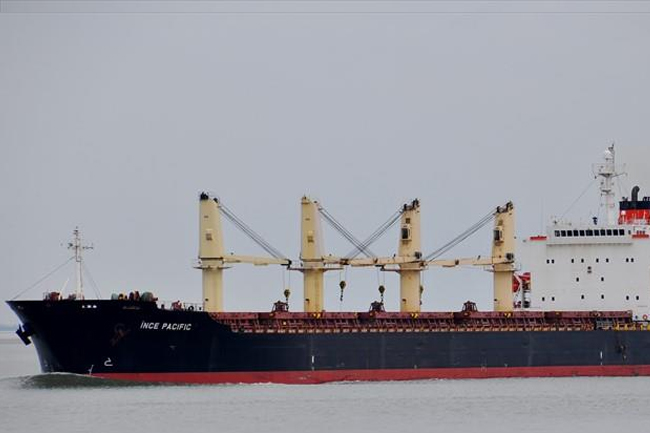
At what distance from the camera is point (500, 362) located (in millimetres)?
56625

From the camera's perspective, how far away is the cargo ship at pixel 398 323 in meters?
50.4

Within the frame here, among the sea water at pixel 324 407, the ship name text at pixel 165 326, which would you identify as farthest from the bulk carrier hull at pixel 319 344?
the sea water at pixel 324 407

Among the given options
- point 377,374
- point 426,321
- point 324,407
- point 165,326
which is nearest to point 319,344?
point 377,374

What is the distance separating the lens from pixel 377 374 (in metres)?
55.0

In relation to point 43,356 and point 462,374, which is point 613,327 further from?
point 43,356

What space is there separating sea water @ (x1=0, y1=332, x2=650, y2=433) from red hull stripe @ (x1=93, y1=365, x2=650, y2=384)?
0.58 m

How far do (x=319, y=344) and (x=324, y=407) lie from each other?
27.3 feet

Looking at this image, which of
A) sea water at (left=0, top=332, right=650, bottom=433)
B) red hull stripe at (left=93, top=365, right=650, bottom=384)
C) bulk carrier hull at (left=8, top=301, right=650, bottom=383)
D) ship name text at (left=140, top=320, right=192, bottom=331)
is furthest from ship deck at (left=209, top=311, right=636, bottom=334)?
sea water at (left=0, top=332, right=650, bottom=433)

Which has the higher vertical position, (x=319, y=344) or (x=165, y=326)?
(x=165, y=326)

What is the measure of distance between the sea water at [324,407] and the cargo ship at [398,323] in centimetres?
104

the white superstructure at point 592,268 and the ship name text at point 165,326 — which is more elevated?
the white superstructure at point 592,268

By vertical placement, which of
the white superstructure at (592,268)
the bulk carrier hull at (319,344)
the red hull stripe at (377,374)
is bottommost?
the red hull stripe at (377,374)

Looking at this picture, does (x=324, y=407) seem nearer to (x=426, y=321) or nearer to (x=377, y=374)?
(x=377, y=374)

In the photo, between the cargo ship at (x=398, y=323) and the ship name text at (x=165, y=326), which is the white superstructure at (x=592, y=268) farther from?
the ship name text at (x=165, y=326)
